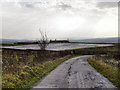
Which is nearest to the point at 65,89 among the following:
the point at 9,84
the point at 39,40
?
the point at 9,84

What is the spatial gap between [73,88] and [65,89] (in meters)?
0.51

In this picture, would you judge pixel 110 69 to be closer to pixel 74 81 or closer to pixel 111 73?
pixel 111 73

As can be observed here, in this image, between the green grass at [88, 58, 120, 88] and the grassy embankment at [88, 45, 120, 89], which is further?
the grassy embankment at [88, 45, 120, 89]

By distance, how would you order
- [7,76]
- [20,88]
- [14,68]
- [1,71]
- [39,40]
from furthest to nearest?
1. [39,40]
2. [14,68]
3. [1,71]
4. [7,76]
5. [20,88]

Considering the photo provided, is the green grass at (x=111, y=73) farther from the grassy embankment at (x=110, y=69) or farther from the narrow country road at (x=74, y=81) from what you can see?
the narrow country road at (x=74, y=81)

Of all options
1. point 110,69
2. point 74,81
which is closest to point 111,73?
point 110,69

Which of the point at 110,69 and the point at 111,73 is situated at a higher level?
the point at 111,73

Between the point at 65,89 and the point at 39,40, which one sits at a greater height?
the point at 39,40

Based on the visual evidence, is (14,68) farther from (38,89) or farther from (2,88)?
(38,89)

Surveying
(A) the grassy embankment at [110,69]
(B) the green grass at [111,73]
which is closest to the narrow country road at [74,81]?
(B) the green grass at [111,73]

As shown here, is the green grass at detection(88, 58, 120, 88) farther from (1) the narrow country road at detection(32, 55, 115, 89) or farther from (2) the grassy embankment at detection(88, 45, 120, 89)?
(1) the narrow country road at detection(32, 55, 115, 89)

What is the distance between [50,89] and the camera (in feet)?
25.2

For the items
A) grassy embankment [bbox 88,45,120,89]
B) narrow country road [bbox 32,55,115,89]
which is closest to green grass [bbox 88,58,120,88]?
grassy embankment [bbox 88,45,120,89]

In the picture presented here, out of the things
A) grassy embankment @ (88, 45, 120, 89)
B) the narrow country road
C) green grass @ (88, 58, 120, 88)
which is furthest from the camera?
grassy embankment @ (88, 45, 120, 89)
